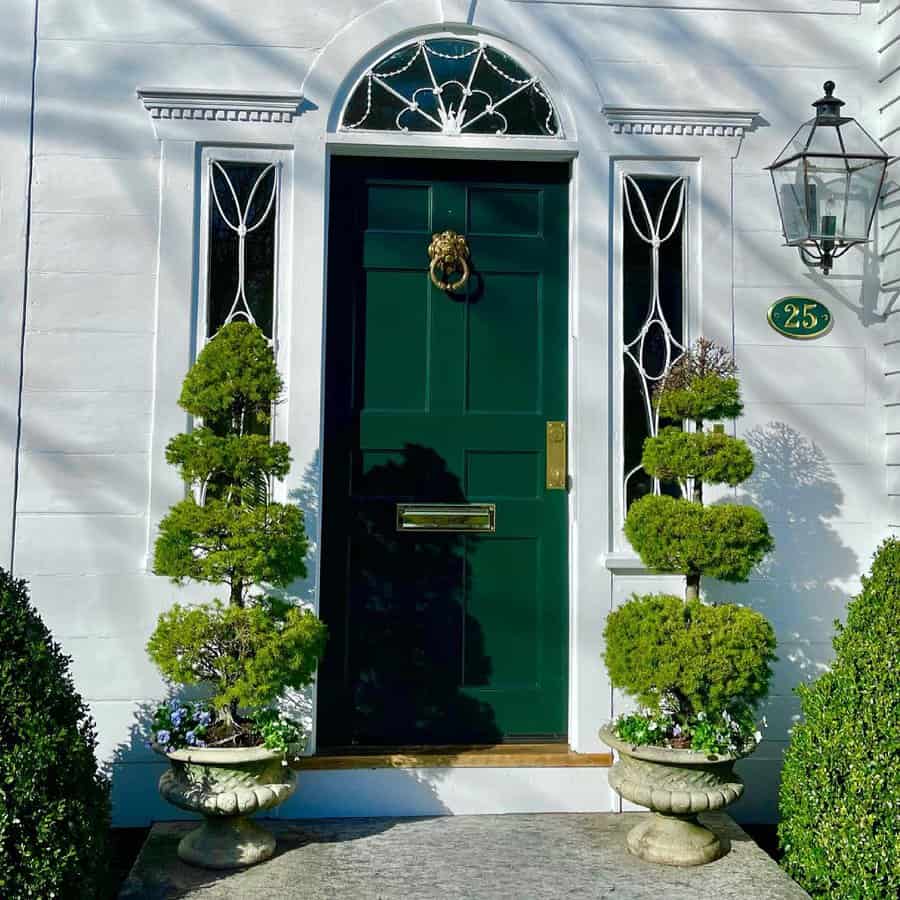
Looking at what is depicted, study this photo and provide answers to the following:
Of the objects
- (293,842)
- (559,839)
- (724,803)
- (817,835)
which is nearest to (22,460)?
(293,842)

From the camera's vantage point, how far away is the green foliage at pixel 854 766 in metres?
3.08

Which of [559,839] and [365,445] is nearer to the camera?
[559,839]

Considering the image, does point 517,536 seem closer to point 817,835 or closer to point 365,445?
point 365,445

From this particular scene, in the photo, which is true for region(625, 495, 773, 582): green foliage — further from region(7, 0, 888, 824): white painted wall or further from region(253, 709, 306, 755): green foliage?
region(253, 709, 306, 755): green foliage

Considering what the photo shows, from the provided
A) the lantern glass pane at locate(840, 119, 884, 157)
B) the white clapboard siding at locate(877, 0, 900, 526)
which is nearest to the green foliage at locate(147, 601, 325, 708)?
the white clapboard siding at locate(877, 0, 900, 526)

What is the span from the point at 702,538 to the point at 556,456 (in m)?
0.83

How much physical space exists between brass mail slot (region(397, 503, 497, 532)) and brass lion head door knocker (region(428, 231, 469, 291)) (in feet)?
2.93

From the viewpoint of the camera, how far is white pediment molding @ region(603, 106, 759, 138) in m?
4.18

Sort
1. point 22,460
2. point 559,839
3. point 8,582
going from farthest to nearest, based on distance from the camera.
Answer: point 22,460 → point 559,839 → point 8,582

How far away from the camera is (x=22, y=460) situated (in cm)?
396

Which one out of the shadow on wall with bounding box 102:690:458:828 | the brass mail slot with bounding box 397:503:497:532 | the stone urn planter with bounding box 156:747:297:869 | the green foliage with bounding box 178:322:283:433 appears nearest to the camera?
the stone urn planter with bounding box 156:747:297:869

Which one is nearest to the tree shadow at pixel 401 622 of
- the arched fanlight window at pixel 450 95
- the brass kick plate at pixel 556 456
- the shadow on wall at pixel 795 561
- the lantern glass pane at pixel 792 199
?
the brass kick plate at pixel 556 456

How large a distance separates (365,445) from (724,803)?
1.88 meters

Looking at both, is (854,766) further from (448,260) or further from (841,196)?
(448,260)
